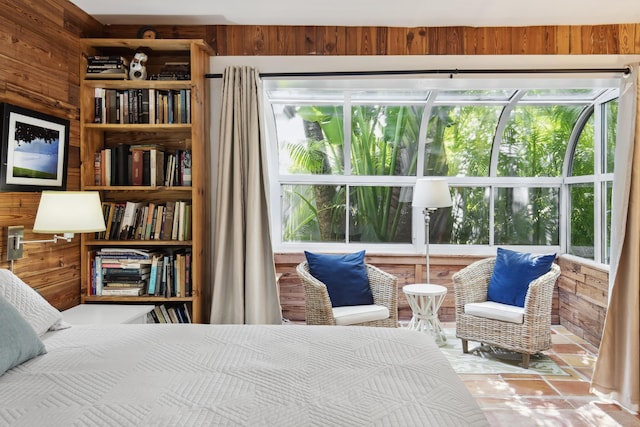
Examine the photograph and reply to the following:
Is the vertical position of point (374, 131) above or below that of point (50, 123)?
above

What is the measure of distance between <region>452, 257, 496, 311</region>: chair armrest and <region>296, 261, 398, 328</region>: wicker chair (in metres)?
0.57

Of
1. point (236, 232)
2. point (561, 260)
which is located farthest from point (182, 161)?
point (561, 260)

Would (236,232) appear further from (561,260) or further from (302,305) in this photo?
(561,260)

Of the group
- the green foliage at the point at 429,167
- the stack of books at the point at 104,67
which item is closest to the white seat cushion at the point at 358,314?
the green foliage at the point at 429,167

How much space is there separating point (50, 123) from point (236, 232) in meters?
1.32

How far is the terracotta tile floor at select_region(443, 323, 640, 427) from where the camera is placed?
2.73 m

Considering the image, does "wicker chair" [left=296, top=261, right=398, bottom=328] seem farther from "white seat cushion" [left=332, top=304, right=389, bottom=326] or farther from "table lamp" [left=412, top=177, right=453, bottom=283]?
"table lamp" [left=412, top=177, right=453, bottom=283]

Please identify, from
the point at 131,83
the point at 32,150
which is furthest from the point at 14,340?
the point at 131,83

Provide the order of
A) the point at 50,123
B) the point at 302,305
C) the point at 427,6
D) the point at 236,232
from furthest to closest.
Answer: the point at 302,305 < the point at 236,232 < the point at 427,6 < the point at 50,123

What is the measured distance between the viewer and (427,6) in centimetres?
311

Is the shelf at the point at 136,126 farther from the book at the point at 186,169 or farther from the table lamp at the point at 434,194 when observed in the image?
the table lamp at the point at 434,194

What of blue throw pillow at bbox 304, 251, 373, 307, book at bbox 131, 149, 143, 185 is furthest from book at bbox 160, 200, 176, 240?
blue throw pillow at bbox 304, 251, 373, 307

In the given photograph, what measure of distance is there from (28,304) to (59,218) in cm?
59

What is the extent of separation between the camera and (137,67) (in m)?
3.31
